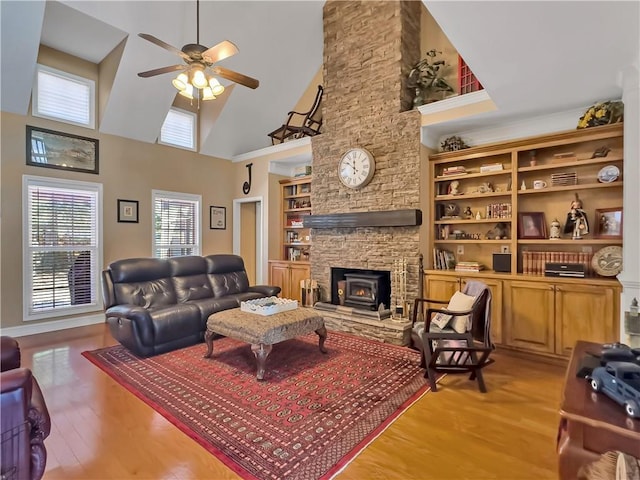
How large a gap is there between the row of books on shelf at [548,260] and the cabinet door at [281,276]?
3.88 m

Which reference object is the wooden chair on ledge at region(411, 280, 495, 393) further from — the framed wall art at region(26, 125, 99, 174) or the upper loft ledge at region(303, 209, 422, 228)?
the framed wall art at region(26, 125, 99, 174)

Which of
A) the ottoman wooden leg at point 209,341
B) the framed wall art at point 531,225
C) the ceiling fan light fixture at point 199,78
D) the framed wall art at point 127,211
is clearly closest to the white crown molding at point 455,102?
the framed wall art at point 531,225

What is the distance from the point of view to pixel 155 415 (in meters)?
2.50

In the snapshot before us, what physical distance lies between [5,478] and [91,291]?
15.2 feet

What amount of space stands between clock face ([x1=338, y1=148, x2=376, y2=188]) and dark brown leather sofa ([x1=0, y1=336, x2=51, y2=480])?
415cm

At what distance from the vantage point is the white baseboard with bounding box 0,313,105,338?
4.57 metres

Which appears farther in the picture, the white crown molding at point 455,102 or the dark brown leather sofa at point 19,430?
the white crown molding at point 455,102

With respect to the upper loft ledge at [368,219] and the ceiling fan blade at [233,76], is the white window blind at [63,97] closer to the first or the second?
the ceiling fan blade at [233,76]

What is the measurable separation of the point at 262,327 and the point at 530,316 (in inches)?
118

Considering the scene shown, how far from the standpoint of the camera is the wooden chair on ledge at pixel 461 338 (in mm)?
2936

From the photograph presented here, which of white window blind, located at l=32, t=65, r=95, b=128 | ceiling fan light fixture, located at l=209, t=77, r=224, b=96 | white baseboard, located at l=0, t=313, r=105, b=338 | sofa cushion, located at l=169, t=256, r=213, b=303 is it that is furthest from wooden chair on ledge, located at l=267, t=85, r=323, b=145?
white baseboard, located at l=0, t=313, r=105, b=338

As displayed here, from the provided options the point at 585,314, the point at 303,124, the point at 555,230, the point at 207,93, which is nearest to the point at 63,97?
the point at 207,93

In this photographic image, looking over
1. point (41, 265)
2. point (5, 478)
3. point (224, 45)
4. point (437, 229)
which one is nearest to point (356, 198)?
point (437, 229)

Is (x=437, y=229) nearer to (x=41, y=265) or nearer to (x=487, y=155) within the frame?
(x=487, y=155)
